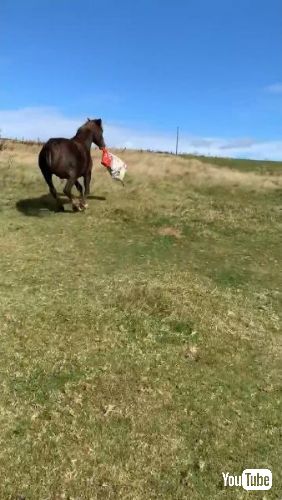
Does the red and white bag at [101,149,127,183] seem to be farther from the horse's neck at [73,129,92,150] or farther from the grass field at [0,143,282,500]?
the grass field at [0,143,282,500]

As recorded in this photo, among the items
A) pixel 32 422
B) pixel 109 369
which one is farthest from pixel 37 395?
pixel 109 369

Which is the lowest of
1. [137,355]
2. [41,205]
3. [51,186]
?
[137,355]

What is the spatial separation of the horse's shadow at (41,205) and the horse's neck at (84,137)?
7.59 feet

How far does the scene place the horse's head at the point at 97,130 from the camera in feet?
61.1

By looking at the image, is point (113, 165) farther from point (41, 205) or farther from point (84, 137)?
point (41, 205)

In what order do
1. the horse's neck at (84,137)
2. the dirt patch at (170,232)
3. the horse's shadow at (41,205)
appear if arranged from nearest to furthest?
the dirt patch at (170,232) < the horse's shadow at (41,205) < the horse's neck at (84,137)

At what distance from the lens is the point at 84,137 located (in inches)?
717

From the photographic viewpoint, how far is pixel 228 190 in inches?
834

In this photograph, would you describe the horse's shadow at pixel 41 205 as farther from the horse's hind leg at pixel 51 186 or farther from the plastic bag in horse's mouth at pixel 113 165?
the plastic bag in horse's mouth at pixel 113 165

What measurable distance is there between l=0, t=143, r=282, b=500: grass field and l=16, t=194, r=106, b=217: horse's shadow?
0.80 ft

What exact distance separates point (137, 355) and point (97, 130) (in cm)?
1210

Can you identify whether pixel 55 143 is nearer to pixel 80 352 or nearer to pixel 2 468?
pixel 80 352

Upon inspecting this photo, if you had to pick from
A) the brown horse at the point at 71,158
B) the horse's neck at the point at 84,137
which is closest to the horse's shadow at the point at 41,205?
the brown horse at the point at 71,158

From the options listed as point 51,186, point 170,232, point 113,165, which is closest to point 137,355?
point 170,232
